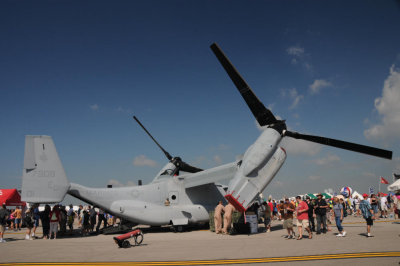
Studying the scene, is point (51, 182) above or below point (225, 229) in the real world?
above

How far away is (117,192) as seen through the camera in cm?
1531

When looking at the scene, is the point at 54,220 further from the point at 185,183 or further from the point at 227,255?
the point at 227,255

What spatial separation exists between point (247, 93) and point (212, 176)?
16.9 ft

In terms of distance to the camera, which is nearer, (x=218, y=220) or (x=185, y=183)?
(x=218, y=220)

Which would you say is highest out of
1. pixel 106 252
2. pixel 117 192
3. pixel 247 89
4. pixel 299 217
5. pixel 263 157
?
pixel 247 89

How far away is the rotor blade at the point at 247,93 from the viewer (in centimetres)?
1319

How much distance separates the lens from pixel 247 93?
13688mm

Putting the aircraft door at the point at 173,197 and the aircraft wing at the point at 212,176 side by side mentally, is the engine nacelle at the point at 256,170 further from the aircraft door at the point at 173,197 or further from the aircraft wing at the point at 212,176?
the aircraft door at the point at 173,197

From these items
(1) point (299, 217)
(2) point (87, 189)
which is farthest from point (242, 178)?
(2) point (87, 189)

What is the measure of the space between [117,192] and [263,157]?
8444mm

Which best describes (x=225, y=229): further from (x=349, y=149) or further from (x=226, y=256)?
(x=349, y=149)

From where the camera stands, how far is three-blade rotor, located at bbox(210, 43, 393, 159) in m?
12.6

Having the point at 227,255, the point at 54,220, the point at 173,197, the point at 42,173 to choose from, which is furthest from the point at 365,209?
the point at 54,220

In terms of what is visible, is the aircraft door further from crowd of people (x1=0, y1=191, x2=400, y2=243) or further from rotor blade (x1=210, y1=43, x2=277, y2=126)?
rotor blade (x1=210, y1=43, x2=277, y2=126)
